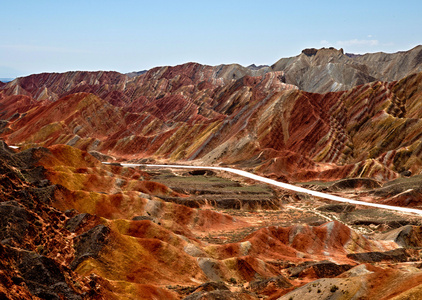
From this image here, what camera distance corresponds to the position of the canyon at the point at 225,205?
29.9 m

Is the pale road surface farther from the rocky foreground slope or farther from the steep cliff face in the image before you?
the rocky foreground slope

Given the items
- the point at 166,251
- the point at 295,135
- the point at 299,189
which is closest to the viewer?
the point at 166,251

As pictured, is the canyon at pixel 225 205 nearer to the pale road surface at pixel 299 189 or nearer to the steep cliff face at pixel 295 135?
the steep cliff face at pixel 295 135

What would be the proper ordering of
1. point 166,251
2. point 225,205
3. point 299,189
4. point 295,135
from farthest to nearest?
point 295,135, point 299,189, point 225,205, point 166,251

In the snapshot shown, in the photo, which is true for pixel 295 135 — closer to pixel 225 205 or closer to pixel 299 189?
pixel 299 189

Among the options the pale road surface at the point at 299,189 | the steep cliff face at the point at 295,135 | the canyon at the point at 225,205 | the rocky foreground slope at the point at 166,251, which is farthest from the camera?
the steep cliff face at the point at 295,135

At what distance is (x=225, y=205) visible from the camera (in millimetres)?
72375

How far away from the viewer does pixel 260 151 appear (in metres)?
117

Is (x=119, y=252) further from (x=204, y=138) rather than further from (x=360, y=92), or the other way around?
(x=360, y=92)

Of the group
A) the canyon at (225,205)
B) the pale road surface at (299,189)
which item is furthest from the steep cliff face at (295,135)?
the pale road surface at (299,189)

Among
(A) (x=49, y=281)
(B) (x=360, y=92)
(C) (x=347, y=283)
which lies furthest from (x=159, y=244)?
(B) (x=360, y=92)

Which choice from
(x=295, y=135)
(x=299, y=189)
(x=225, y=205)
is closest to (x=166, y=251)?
(x=225, y=205)

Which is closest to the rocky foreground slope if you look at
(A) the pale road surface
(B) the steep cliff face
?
(A) the pale road surface

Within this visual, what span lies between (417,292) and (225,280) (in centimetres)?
1796
